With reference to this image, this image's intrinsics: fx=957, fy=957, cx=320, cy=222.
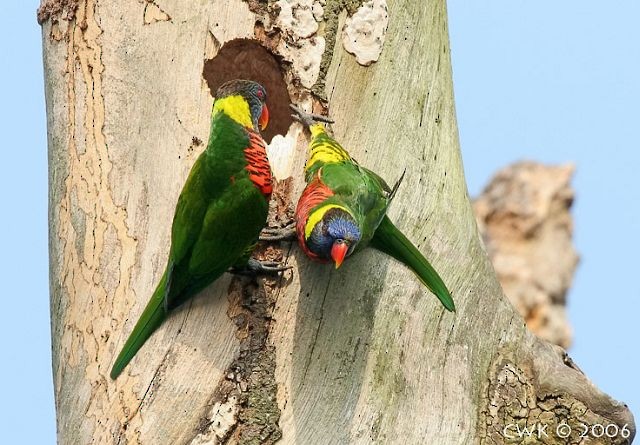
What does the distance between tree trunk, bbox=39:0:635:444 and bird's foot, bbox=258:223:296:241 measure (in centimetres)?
4

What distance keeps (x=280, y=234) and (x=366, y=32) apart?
880 millimetres

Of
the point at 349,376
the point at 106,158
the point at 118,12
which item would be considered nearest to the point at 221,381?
the point at 349,376

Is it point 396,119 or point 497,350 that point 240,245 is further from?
point 497,350

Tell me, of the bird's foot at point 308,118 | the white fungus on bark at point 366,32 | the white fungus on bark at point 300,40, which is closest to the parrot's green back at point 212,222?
the bird's foot at point 308,118

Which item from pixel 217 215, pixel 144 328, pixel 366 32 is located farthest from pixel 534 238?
pixel 144 328

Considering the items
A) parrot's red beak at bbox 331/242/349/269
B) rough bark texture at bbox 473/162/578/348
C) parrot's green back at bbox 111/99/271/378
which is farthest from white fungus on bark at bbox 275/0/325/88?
rough bark texture at bbox 473/162/578/348

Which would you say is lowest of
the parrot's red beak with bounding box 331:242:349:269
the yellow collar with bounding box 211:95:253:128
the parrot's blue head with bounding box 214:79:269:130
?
the parrot's red beak with bounding box 331:242:349:269

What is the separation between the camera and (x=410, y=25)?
151 inches

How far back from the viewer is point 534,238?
690 centimetres

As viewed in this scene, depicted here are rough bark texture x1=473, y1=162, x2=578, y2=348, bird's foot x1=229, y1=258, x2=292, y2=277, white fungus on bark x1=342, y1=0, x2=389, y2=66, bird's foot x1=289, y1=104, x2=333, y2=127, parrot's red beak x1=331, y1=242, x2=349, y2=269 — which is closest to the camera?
parrot's red beak x1=331, y1=242, x2=349, y2=269

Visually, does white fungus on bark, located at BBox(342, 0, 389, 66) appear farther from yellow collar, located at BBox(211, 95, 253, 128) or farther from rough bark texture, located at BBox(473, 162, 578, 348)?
rough bark texture, located at BBox(473, 162, 578, 348)

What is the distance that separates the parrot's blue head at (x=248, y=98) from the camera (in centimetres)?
341

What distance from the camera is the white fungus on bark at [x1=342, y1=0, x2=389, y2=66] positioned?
3684 mm

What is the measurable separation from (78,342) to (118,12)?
127cm
